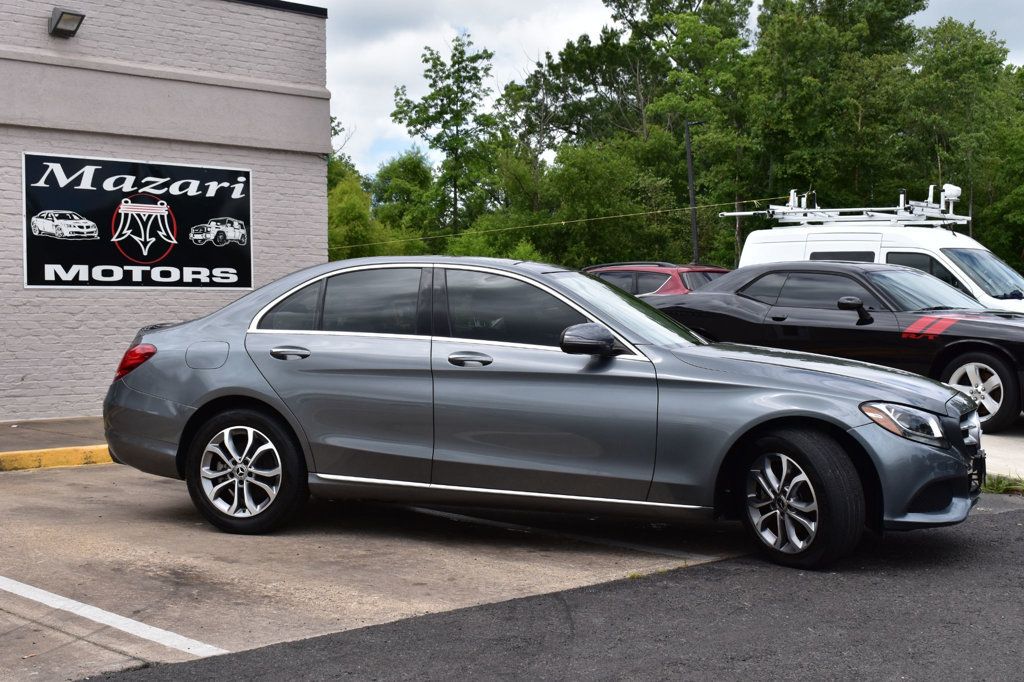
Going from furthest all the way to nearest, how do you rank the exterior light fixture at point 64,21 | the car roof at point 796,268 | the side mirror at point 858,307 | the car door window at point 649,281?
the car door window at point 649,281 < the car roof at point 796,268 < the exterior light fixture at point 64,21 < the side mirror at point 858,307

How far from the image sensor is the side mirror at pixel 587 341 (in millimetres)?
6059

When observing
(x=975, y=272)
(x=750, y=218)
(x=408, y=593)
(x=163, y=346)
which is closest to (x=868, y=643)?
(x=408, y=593)

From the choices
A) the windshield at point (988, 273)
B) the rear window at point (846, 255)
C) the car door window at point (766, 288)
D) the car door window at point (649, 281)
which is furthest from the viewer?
the car door window at point (649, 281)

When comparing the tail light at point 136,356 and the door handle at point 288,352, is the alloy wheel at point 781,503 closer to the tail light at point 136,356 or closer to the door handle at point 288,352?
the door handle at point 288,352

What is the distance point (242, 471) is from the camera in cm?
664

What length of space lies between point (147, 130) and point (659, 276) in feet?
30.8

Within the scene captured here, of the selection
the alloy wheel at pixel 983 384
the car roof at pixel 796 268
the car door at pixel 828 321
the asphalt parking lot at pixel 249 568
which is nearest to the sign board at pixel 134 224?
the asphalt parking lot at pixel 249 568

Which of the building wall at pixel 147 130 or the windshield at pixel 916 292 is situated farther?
the building wall at pixel 147 130

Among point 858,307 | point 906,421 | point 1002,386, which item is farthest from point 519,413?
point 1002,386

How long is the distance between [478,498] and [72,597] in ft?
6.70

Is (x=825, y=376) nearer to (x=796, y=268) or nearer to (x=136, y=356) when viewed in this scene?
(x=136, y=356)

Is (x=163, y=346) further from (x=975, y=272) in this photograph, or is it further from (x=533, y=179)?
(x=533, y=179)

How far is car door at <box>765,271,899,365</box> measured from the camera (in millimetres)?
11328

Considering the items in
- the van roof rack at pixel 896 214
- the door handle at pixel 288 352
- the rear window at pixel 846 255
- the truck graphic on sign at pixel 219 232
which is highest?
the van roof rack at pixel 896 214
